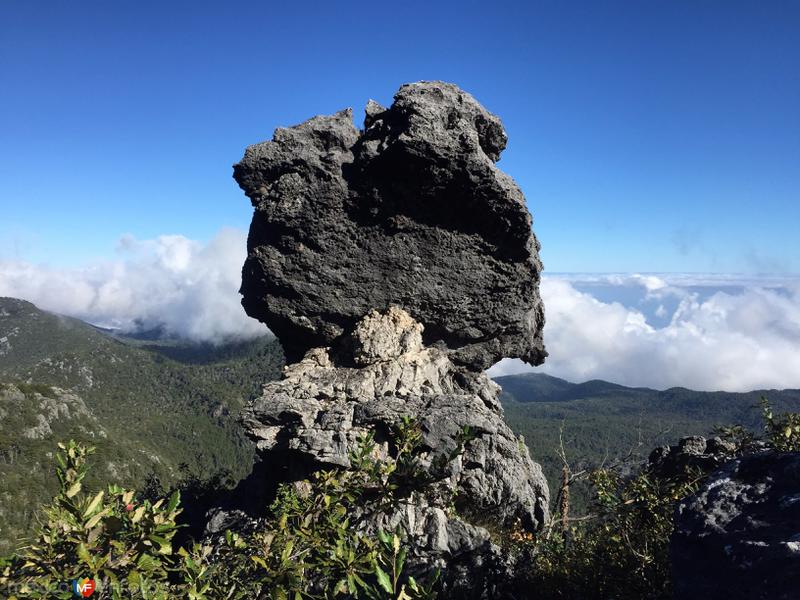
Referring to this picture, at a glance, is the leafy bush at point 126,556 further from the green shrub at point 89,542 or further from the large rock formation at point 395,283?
the large rock formation at point 395,283

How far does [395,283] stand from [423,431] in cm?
635

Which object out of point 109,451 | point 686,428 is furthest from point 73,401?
point 686,428

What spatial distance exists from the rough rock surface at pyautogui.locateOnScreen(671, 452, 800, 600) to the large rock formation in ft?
27.2

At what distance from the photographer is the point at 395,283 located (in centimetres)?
1788

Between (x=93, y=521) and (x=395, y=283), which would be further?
(x=395, y=283)

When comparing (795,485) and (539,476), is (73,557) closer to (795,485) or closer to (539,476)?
(795,485)

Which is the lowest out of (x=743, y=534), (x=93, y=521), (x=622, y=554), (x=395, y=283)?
(x=622, y=554)

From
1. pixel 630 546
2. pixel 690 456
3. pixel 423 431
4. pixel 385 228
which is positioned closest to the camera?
pixel 630 546

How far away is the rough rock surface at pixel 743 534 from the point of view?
4332 millimetres

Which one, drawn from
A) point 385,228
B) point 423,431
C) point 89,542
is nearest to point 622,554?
point 423,431

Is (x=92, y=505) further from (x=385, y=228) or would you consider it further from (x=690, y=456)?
(x=385, y=228)

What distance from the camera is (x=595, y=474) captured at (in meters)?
10.9

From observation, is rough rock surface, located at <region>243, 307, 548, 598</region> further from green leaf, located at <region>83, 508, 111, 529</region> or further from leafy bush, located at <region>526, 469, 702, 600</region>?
green leaf, located at <region>83, 508, 111, 529</region>

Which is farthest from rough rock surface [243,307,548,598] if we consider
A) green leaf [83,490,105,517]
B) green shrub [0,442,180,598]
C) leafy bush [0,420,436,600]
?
green leaf [83,490,105,517]
